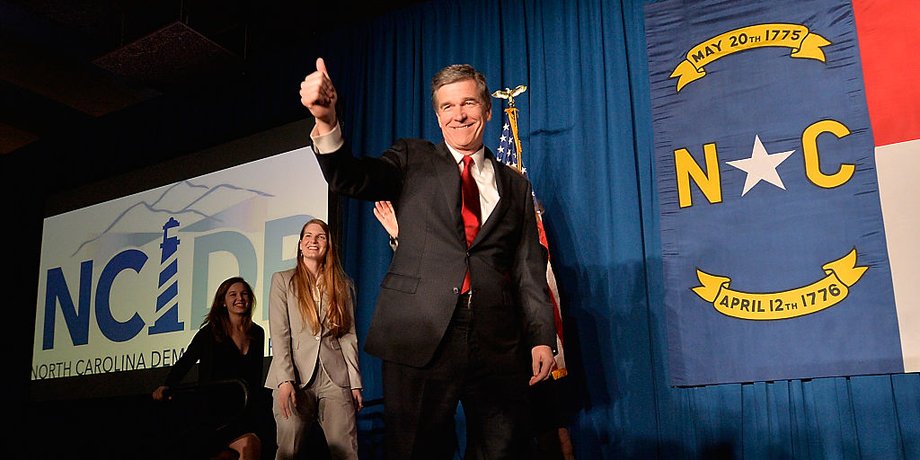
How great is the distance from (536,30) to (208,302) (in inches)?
106

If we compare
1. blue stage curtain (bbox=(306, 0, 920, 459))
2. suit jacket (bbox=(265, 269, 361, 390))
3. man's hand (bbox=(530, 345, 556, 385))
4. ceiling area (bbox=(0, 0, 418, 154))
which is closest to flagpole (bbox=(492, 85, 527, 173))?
blue stage curtain (bbox=(306, 0, 920, 459))

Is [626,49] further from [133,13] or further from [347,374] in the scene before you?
[133,13]

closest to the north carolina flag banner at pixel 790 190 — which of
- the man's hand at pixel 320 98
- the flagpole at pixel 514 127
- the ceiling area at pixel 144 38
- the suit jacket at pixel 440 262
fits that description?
the flagpole at pixel 514 127

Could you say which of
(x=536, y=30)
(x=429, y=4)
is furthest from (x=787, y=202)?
(x=429, y=4)

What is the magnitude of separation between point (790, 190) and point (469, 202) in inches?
83.1

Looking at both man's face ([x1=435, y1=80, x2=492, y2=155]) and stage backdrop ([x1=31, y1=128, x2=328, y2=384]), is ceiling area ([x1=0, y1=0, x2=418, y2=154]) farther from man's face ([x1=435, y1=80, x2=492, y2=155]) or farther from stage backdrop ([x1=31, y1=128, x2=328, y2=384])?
man's face ([x1=435, y1=80, x2=492, y2=155])

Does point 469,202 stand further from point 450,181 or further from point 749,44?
point 749,44

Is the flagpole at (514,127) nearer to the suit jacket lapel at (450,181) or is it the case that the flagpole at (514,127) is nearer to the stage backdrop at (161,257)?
the stage backdrop at (161,257)

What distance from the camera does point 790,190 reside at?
3.32 meters

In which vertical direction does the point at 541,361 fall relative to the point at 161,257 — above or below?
below

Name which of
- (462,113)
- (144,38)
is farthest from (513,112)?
(144,38)

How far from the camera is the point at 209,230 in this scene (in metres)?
5.16

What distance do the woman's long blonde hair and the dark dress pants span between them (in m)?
1.78

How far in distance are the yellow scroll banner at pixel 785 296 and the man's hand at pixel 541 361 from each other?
1.92 m
